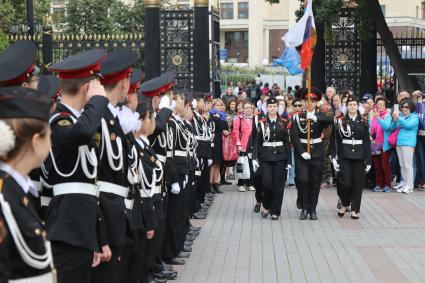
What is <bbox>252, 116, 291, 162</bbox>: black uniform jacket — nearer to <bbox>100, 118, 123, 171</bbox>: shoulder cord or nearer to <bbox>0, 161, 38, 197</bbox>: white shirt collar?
<bbox>100, 118, 123, 171</bbox>: shoulder cord

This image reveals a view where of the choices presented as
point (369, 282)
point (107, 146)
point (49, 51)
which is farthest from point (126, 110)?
point (49, 51)

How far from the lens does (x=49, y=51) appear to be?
2203 cm

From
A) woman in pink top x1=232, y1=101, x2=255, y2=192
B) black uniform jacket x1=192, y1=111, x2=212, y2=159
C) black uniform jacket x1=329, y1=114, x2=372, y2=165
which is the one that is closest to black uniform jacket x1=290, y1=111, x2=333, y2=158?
black uniform jacket x1=329, y1=114, x2=372, y2=165

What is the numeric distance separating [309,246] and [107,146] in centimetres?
590

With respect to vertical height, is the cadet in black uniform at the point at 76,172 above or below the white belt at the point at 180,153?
above

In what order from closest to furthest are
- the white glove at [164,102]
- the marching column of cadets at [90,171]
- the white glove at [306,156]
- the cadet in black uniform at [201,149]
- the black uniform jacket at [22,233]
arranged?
the black uniform jacket at [22,233]
the marching column of cadets at [90,171]
the white glove at [164,102]
the white glove at [306,156]
the cadet in black uniform at [201,149]

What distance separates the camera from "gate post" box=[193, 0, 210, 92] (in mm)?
22062

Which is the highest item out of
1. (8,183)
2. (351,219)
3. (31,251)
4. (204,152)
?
(8,183)

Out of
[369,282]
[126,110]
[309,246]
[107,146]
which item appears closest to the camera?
[107,146]

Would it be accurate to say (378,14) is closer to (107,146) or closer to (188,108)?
(188,108)

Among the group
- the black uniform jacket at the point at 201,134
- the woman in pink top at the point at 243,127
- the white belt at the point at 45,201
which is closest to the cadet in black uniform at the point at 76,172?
the white belt at the point at 45,201

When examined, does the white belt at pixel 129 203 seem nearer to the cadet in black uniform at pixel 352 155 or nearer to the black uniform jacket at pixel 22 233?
the black uniform jacket at pixel 22 233

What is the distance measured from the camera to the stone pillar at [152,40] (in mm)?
22203

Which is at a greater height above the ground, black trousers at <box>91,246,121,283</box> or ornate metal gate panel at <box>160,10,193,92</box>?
ornate metal gate panel at <box>160,10,193,92</box>
